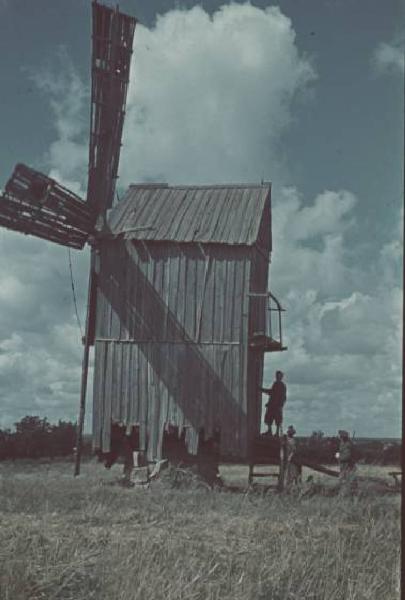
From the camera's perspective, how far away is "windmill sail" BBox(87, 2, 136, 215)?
2102 cm

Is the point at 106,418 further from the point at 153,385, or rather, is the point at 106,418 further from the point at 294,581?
the point at 294,581

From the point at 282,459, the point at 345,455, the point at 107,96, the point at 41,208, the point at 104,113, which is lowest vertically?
the point at 282,459

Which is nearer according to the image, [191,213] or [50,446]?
[191,213]

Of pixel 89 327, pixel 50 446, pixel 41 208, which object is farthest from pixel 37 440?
pixel 41 208

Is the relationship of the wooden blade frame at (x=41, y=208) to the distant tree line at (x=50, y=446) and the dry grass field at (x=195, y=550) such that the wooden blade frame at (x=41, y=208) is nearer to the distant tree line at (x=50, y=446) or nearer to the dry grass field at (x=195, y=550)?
the dry grass field at (x=195, y=550)

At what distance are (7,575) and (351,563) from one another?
444cm

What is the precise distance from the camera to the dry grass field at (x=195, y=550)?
8562mm

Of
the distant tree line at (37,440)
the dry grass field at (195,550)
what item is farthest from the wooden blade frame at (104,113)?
the distant tree line at (37,440)

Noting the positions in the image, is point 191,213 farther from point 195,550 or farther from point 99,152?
point 195,550

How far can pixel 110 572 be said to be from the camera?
8898 millimetres

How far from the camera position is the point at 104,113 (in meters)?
21.5

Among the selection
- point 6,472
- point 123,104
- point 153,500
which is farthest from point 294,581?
point 6,472

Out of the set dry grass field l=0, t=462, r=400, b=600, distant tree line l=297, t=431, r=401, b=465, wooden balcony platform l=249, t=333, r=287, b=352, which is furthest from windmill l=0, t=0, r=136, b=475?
distant tree line l=297, t=431, r=401, b=465

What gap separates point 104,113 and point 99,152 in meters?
1.11
